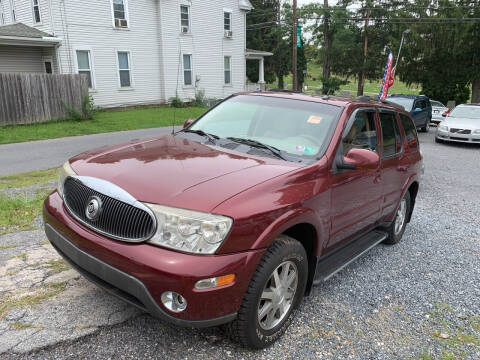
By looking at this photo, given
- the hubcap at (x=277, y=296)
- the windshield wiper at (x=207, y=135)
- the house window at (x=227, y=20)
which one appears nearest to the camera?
the hubcap at (x=277, y=296)

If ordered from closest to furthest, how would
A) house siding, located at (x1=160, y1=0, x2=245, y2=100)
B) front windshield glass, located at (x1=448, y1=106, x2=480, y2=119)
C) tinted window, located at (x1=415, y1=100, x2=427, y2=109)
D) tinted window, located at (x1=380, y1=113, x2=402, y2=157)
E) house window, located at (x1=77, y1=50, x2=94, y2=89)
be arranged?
tinted window, located at (x1=380, y1=113, x2=402, y2=157) < front windshield glass, located at (x1=448, y1=106, x2=480, y2=119) < tinted window, located at (x1=415, y1=100, x2=427, y2=109) < house window, located at (x1=77, y1=50, x2=94, y2=89) < house siding, located at (x1=160, y1=0, x2=245, y2=100)

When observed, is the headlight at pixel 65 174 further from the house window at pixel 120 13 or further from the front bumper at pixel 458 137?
the house window at pixel 120 13

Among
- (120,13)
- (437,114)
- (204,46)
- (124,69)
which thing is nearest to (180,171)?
(124,69)

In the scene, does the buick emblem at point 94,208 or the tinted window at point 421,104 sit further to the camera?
the tinted window at point 421,104

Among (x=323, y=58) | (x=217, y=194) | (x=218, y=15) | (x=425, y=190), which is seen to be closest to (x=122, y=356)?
(x=217, y=194)

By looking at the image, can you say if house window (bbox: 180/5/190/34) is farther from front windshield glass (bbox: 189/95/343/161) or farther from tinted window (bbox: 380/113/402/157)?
tinted window (bbox: 380/113/402/157)

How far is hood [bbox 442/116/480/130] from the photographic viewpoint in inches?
560

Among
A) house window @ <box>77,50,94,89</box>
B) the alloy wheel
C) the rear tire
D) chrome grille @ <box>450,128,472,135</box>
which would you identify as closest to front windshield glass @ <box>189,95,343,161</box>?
the rear tire

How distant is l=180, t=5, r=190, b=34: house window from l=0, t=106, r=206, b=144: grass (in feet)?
17.5

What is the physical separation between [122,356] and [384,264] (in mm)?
3030

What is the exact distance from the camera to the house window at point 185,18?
23094 mm

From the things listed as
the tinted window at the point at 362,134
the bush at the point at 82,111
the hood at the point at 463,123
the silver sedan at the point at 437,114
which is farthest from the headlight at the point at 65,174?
the silver sedan at the point at 437,114

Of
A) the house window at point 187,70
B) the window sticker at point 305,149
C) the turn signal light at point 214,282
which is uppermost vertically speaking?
the house window at point 187,70

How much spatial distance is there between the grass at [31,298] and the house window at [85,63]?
690 inches
